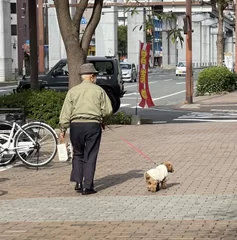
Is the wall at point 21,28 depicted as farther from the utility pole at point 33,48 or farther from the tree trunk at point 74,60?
the tree trunk at point 74,60

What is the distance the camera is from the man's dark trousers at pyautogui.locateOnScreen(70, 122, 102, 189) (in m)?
10.7

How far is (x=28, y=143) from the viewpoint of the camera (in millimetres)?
13148

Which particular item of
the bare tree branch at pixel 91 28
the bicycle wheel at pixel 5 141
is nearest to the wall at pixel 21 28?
the bare tree branch at pixel 91 28

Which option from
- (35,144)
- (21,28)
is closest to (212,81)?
(35,144)

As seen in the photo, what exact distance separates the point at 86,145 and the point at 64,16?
911 cm

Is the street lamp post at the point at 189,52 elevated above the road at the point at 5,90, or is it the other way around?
the street lamp post at the point at 189,52

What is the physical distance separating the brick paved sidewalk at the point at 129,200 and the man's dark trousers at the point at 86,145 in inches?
11.3

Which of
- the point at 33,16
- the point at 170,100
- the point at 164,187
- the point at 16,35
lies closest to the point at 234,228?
the point at 164,187

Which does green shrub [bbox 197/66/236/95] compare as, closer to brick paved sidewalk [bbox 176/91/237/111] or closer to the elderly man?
brick paved sidewalk [bbox 176/91/237/111]

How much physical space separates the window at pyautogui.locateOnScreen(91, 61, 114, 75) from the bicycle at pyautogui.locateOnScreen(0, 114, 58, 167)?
15.3 meters

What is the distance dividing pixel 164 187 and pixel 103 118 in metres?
1.26

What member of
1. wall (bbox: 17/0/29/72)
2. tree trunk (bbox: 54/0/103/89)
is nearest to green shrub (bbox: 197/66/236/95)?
tree trunk (bbox: 54/0/103/89)

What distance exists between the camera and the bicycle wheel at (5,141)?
1339 cm

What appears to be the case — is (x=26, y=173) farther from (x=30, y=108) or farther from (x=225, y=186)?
(x=30, y=108)
